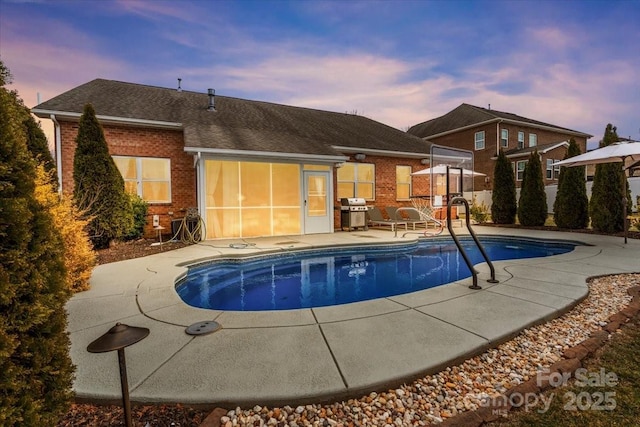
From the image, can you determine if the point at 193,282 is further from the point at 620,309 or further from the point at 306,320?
the point at 620,309

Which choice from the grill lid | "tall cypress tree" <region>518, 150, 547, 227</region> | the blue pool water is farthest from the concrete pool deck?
"tall cypress tree" <region>518, 150, 547, 227</region>

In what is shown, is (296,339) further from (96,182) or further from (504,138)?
(504,138)

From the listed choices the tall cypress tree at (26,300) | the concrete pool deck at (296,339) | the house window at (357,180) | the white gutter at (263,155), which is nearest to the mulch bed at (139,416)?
the concrete pool deck at (296,339)

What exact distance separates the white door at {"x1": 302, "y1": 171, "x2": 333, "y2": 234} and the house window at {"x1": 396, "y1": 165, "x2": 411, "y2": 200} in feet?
14.1

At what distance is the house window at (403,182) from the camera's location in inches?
539

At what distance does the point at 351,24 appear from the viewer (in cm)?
993

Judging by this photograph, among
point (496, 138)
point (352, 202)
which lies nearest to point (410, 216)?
point (352, 202)

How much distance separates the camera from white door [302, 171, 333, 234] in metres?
10.6

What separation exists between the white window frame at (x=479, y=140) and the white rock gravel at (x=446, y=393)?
74.2 feet

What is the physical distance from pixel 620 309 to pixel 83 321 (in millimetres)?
5916

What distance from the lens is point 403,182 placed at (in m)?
13.8

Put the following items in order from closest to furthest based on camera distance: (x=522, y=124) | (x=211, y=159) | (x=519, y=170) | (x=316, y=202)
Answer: (x=211, y=159), (x=316, y=202), (x=519, y=170), (x=522, y=124)

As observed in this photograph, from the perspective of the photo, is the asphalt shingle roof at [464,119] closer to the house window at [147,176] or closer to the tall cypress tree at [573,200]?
the tall cypress tree at [573,200]

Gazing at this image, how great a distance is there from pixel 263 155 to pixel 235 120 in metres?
3.71
